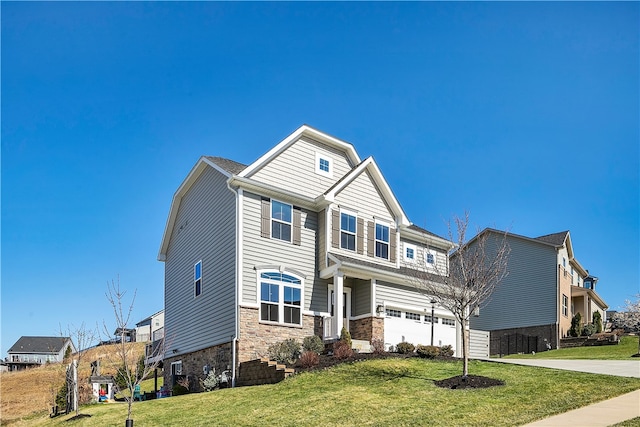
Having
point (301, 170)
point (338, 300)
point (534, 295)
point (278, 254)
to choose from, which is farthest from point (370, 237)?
point (534, 295)

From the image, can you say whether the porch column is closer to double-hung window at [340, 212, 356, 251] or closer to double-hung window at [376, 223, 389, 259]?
double-hung window at [340, 212, 356, 251]

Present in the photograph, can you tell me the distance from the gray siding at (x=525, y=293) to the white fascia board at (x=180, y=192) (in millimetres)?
19393

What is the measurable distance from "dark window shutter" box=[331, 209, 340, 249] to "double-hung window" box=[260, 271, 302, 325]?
2.25 m

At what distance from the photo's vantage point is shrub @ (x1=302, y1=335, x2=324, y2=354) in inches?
800

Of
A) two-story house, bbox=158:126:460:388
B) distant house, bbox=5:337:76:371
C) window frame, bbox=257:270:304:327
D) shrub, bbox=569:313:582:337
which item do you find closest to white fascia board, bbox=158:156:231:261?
two-story house, bbox=158:126:460:388

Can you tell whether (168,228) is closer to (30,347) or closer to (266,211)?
(266,211)

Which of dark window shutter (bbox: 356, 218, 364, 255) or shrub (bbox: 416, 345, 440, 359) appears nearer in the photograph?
shrub (bbox: 416, 345, 440, 359)

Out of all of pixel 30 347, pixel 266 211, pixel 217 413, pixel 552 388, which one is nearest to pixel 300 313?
pixel 266 211

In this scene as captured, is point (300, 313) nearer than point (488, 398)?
No

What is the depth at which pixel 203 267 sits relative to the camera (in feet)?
77.7

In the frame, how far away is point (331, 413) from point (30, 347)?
8183 centimetres

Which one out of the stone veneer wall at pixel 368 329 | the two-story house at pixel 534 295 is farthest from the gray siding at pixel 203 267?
the two-story house at pixel 534 295

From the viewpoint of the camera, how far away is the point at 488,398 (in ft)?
41.6

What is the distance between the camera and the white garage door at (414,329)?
2341 centimetres
